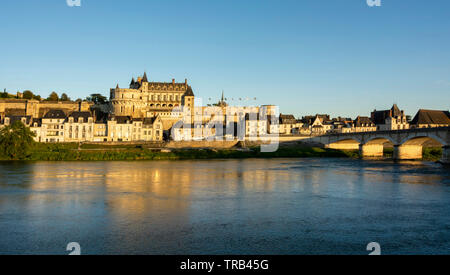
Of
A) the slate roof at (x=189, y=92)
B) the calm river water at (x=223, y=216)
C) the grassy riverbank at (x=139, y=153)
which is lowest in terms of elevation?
the calm river water at (x=223, y=216)

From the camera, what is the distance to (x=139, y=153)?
2105 inches

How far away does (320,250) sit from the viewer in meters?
11.9

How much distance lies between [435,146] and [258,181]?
50184 mm

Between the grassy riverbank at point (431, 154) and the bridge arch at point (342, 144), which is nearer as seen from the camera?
the grassy riverbank at point (431, 154)

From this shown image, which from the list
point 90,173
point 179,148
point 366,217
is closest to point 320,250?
point 366,217

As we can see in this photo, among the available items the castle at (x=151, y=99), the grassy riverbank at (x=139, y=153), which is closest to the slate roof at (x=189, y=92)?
the castle at (x=151, y=99)

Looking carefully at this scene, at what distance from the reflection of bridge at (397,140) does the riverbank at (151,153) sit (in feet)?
6.22

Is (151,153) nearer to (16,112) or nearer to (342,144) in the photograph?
(342,144)

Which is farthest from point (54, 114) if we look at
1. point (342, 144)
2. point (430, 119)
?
point (430, 119)

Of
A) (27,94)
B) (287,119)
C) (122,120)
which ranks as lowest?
(122,120)

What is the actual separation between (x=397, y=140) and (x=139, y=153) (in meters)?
35.5

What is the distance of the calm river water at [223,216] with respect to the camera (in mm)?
12398

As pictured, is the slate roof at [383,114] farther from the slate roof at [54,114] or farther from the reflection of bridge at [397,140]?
the slate roof at [54,114]
